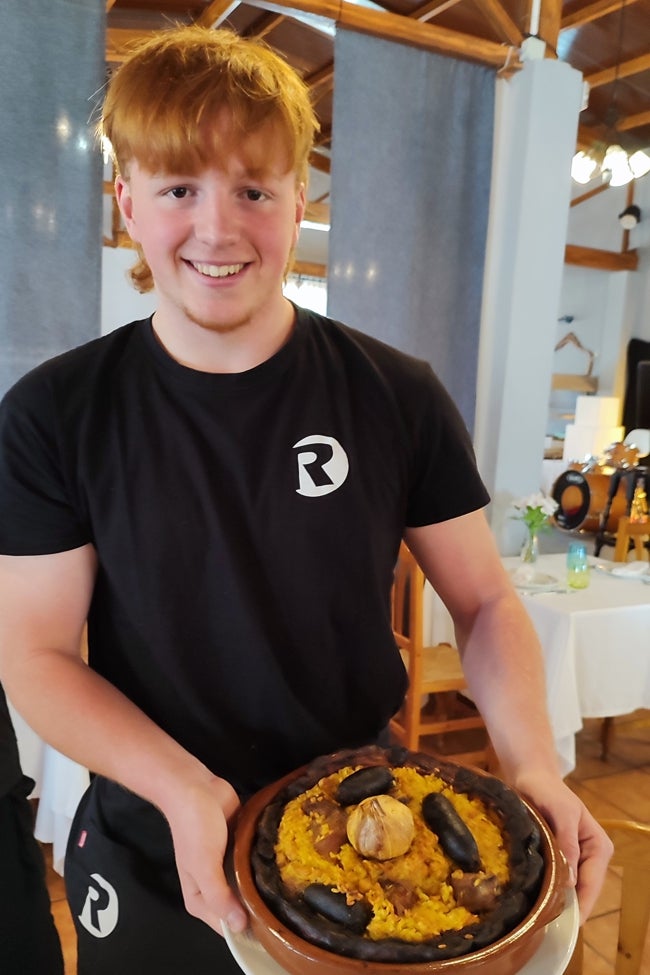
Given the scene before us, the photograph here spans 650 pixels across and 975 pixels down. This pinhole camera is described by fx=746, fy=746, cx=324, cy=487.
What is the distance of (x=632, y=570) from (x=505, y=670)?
2223 millimetres

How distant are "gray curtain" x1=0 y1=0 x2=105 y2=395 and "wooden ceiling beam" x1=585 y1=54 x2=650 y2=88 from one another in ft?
12.1

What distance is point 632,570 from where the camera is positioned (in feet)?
9.32

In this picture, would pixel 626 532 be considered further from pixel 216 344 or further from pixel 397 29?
pixel 216 344

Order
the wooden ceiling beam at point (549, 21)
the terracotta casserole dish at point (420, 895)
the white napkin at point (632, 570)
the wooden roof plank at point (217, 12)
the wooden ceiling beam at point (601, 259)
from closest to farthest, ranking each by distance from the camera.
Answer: the terracotta casserole dish at point (420, 895) → the white napkin at point (632, 570) → the wooden ceiling beam at point (549, 21) → the wooden roof plank at point (217, 12) → the wooden ceiling beam at point (601, 259)

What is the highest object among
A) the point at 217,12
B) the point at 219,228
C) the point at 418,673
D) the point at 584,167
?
the point at 217,12

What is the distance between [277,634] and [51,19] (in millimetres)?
2218

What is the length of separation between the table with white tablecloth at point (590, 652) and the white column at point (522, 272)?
2.19 ft

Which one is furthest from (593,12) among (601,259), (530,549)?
(601,259)

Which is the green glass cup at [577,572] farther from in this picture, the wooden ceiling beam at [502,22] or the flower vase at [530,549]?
the wooden ceiling beam at [502,22]

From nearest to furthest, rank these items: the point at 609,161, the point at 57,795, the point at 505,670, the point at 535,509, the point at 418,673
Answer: the point at 505,670, the point at 57,795, the point at 418,673, the point at 535,509, the point at 609,161

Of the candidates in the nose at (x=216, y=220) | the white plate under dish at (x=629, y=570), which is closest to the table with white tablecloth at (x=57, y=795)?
the nose at (x=216, y=220)

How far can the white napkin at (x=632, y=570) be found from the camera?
2.81 m

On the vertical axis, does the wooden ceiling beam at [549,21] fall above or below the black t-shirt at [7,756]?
above

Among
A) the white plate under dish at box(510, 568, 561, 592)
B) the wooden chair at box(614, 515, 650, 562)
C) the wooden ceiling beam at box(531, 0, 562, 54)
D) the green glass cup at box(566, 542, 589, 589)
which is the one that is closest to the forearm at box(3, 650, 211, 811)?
the white plate under dish at box(510, 568, 561, 592)
